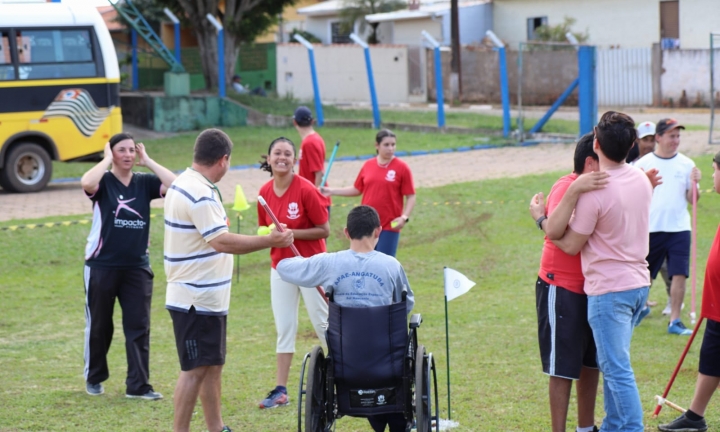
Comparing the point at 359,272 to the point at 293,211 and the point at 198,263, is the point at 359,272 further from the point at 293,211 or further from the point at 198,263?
the point at 293,211

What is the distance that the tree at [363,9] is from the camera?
1547 inches

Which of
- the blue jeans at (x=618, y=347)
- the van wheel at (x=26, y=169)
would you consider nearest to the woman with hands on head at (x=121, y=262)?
the blue jeans at (x=618, y=347)

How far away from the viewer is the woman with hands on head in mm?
6578

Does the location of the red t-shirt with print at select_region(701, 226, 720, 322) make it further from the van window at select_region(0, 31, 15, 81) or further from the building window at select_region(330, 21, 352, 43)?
the building window at select_region(330, 21, 352, 43)

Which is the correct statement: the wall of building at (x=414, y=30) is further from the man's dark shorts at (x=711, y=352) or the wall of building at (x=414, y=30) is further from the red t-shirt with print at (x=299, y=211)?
the man's dark shorts at (x=711, y=352)

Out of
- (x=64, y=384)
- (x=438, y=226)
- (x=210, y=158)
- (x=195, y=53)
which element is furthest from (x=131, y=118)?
(x=210, y=158)

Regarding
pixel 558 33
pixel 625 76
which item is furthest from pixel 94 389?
pixel 558 33

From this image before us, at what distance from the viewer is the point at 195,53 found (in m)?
34.0

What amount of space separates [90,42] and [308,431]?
1338 cm

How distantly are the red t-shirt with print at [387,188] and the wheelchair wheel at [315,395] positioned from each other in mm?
3926

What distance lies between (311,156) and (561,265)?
483 cm

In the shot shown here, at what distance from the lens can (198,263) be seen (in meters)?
5.29

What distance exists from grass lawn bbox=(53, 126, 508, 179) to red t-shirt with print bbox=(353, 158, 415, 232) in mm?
10017

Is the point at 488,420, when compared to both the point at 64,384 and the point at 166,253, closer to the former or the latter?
the point at 166,253
